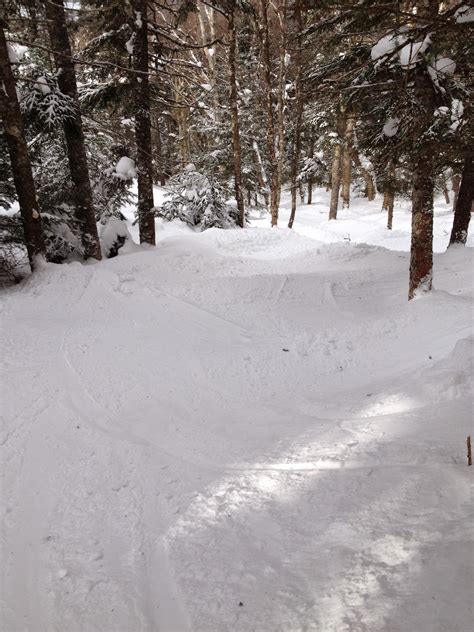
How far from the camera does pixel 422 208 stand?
22.2 feet

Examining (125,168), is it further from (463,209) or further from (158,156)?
(463,209)

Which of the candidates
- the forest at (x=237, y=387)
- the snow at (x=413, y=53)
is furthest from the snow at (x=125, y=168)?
the snow at (x=413, y=53)

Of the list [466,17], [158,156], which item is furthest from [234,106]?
[466,17]

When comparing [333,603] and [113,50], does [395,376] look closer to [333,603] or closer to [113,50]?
[333,603]

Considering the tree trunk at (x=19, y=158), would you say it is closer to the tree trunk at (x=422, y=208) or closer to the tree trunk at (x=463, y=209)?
the tree trunk at (x=422, y=208)

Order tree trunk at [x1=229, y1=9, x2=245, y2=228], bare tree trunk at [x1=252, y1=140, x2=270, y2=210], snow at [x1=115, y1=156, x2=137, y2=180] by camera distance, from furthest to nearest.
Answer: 1. bare tree trunk at [x1=252, y1=140, x2=270, y2=210]
2. tree trunk at [x1=229, y1=9, x2=245, y2=228]
3. snow at [x1=115, y1=156, x2=137, y2=180]

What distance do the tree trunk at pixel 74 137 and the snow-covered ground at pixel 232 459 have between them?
Result: 1.95 meters

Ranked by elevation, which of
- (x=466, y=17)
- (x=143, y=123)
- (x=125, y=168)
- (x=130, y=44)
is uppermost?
(x=130, y=44)

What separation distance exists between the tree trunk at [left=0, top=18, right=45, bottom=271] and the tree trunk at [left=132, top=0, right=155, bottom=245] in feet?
9.54

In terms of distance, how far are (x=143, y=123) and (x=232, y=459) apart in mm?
9938

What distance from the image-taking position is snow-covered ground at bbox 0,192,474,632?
2275 millimetres

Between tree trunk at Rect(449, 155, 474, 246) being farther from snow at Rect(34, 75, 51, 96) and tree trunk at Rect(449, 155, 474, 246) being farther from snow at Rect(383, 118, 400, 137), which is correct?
snow at Rect(34, 75, 51, 96)

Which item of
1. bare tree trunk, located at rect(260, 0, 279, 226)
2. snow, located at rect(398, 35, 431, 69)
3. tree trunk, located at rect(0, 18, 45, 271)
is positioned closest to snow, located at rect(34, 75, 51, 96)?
tree trunk, located at rect(0, 18, 45, 271)

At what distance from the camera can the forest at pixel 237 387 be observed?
7.76 feet
